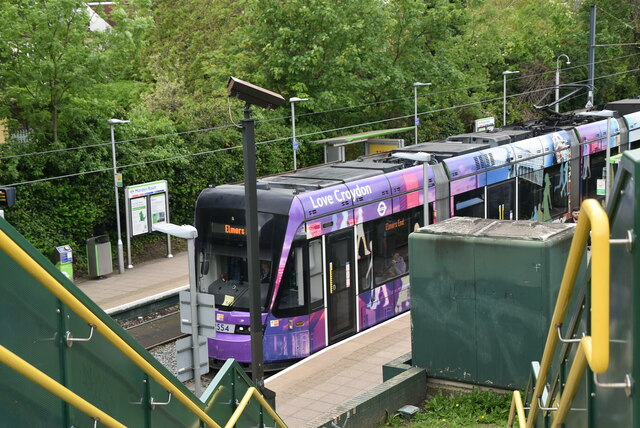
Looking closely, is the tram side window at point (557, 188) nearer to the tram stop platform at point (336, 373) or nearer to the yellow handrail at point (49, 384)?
the tram stop platform at point (336, 373)

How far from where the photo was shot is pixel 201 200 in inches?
619

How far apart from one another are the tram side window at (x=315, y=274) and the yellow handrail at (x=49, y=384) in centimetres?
1067

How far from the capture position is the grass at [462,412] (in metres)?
10.4

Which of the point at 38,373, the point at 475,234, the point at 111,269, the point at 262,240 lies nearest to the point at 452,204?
the point at 262,240

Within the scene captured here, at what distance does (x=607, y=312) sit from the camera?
295 centimetres

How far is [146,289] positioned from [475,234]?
539 inches

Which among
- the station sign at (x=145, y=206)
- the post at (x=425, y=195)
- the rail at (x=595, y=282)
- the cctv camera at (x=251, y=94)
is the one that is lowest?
the station sign at (x=145, y=206)

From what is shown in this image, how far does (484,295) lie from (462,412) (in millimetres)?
1469

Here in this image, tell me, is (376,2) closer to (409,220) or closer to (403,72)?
(403,72)

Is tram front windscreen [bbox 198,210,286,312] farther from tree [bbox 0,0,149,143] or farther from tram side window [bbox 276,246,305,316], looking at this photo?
tree [bbox 0,0,149,143]

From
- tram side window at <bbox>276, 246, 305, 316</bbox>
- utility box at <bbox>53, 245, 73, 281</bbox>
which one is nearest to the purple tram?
tram side window at <bbox>276, 246, 305, 316</bbox>

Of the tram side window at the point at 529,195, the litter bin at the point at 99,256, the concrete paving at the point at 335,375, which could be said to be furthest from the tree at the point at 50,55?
the concrete paving at the point at 335,375

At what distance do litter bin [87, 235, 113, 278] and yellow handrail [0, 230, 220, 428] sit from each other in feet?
62.1

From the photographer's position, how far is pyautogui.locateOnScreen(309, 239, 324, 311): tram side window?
1512 cm
